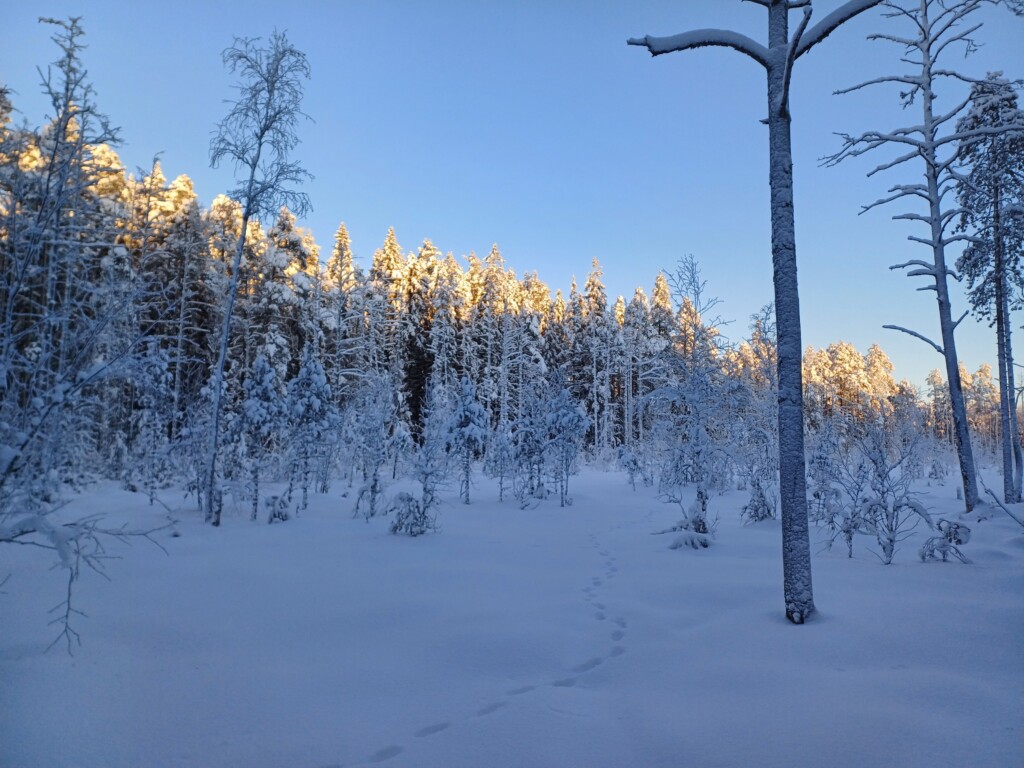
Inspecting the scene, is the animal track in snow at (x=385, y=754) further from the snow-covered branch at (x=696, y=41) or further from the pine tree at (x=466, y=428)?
the pine tree at (x=466, y=428)

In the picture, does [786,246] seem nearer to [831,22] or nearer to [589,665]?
[831,22]

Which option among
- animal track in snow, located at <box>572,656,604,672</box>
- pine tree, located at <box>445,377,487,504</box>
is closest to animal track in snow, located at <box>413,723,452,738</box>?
animal track in snow, located at <box>572,656,604,672</box>

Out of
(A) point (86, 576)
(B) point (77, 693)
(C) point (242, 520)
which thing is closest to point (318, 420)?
(C) point (242, 520)

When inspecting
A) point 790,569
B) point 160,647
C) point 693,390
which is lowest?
point 160,647

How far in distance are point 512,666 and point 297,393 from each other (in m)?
10.2

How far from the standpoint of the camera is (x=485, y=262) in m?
41.6

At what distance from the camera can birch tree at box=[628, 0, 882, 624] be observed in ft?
15.7

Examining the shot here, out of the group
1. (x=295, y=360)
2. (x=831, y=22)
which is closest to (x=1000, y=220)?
(x=831, y=22)

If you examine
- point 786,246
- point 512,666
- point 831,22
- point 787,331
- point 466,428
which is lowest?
point 512,666

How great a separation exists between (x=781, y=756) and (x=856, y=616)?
2.61 m

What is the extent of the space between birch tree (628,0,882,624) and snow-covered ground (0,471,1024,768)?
0.59 m

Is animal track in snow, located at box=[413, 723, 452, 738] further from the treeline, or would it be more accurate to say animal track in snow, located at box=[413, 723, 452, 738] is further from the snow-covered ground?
the treeline

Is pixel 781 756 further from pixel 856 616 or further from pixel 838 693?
pixel 856 616

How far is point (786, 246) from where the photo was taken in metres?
5.15
